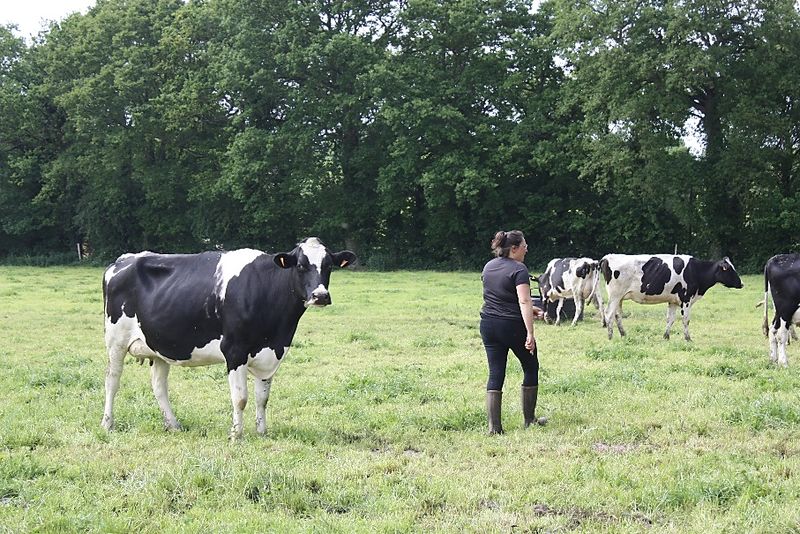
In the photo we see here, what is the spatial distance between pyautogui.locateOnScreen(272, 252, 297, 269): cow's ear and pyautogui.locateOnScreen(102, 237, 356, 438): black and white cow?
0.01m

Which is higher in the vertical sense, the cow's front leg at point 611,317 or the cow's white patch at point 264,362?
the cow's white patch at point 264,362

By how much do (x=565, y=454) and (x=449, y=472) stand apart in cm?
126

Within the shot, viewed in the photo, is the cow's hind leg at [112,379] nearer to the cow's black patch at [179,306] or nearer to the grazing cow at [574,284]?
the cow's black patch at [179,306]

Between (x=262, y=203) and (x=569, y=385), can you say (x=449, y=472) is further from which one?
(x=262, y=203)

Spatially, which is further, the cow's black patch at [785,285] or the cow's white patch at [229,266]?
the cow's black patch at [785,285]

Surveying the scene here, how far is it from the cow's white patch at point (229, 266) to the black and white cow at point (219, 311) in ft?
0.03

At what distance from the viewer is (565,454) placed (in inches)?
282

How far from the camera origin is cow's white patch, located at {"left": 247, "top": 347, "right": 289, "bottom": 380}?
8.03m

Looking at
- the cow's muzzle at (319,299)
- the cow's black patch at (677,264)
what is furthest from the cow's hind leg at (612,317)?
the cow's muzzle at (319,299)

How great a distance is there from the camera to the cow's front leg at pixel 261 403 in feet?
26.3

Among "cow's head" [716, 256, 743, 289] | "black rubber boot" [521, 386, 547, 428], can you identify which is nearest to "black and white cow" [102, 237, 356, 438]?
"black rubber boot" [521, 386, 547, 428]

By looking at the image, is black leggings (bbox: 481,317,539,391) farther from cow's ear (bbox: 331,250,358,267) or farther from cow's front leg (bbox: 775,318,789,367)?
cow's front leg (bbox: 775,318,789,367)

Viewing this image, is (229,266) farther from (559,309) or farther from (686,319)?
(559,309)

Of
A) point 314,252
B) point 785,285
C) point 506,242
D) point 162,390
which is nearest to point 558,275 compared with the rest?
point 785,285
